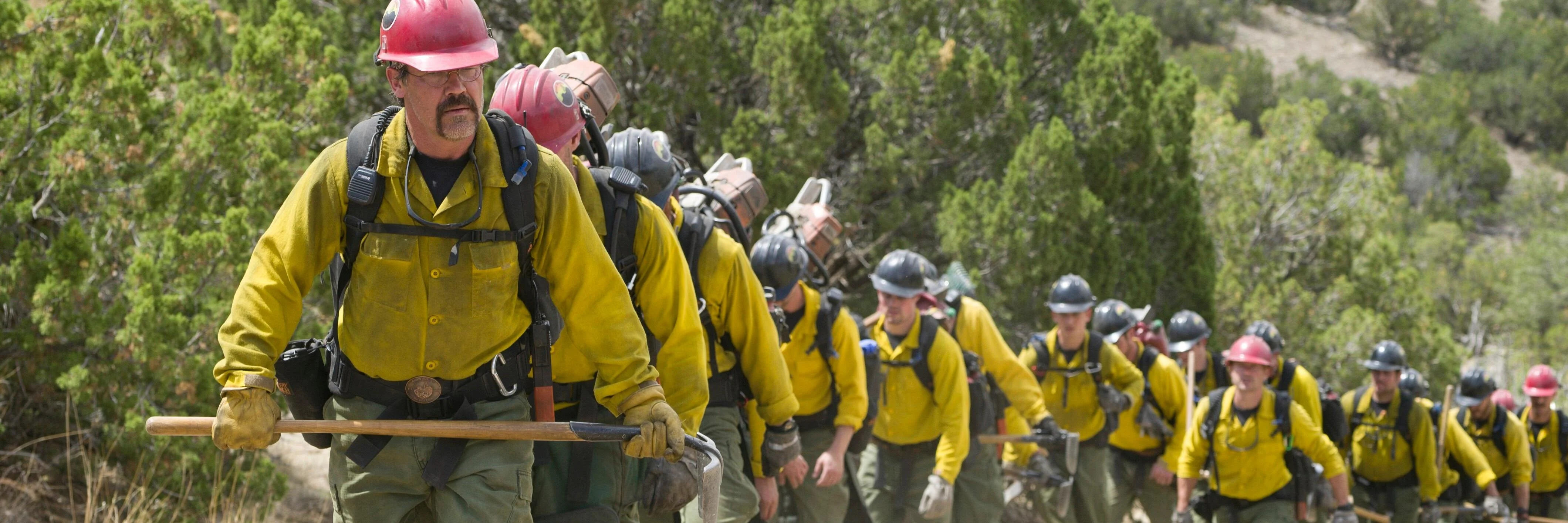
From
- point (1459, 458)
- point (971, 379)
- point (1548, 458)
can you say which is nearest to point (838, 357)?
point (971, 379)

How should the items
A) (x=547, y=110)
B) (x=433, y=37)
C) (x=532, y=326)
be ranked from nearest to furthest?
(x=433, y=37), (x=532, y=326), (x=547, y=110)

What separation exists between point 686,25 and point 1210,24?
5465cm

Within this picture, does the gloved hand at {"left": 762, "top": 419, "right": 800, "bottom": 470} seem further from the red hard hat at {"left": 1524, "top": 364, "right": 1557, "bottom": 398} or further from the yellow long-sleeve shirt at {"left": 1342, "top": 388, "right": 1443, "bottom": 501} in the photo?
the red hard hat at {"left": 1524, "top": 364, "right": 1557, "bottom": 398}

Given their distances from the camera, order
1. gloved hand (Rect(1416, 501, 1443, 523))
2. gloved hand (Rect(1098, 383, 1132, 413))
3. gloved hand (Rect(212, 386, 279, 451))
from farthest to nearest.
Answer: gloved hand (Rect(1416, 501, 1443, 523)) < gloved hand (Rect(1098, 383, 1132, 413)) < gloved hand (Rect(212, 386, 279, 451))

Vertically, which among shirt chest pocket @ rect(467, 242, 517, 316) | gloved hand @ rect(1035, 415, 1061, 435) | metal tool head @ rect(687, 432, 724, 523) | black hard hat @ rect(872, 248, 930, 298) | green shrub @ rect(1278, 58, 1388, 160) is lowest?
green shrub @ rect(1278, 58, 1388, 160)

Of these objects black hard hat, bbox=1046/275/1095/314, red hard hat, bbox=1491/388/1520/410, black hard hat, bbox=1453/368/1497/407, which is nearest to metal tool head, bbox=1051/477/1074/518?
black hard hat, bbox=1046/275/1095/314

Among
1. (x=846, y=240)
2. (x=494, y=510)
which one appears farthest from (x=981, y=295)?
(x=494, y=510)

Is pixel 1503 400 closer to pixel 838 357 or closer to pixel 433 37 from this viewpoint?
pixel 838 357

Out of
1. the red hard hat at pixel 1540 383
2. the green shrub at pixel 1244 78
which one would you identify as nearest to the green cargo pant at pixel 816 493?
the red hard hat at pixel 1540 383

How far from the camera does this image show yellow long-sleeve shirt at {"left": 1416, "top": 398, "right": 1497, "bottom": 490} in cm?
1198

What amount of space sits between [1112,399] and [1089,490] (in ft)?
2.69

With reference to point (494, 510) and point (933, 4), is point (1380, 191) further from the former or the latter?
point (494, 510)

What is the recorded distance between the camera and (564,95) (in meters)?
5.00

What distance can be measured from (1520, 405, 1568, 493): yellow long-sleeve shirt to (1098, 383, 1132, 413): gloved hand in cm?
548
